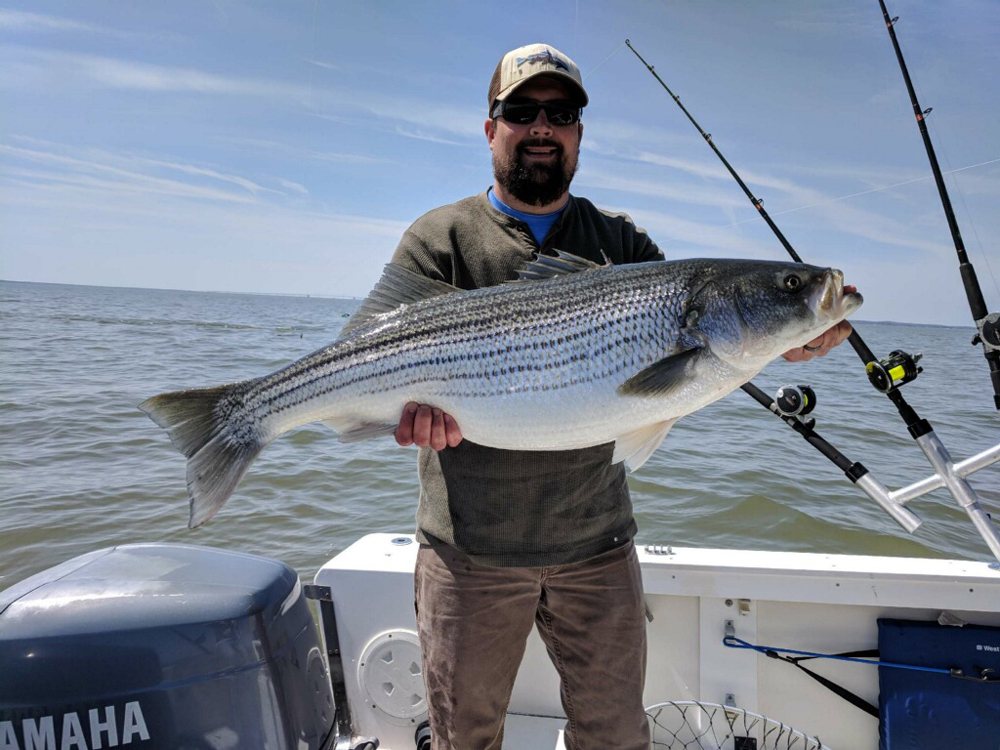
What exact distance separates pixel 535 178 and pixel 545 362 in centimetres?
88

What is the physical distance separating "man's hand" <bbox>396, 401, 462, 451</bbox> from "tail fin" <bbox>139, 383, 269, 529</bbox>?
65cm

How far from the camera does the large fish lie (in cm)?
260

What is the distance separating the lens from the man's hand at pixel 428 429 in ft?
8.59

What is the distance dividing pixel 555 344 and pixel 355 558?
70.7 inches

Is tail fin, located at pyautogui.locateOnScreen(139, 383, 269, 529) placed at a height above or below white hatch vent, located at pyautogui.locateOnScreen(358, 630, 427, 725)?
above

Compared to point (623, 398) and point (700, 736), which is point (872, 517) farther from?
point (623, 398)

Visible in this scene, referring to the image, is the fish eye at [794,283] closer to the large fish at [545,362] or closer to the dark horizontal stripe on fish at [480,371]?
the large fish at [545,362]

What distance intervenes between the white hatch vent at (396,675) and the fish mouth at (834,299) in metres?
2.51

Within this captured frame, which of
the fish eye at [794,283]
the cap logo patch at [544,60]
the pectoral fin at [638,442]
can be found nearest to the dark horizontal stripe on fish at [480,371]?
the pectoral fin at [638,442]

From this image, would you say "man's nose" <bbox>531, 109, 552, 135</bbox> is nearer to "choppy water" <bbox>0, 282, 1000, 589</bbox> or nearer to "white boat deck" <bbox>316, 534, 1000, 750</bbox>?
"white boat deck" <bbox>316, 534, 1000, 750</bbox>

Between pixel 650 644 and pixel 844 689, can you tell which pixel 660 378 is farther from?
pixel 844 689

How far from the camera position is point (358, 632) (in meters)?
3.54

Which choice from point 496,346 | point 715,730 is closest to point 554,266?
point 496,346

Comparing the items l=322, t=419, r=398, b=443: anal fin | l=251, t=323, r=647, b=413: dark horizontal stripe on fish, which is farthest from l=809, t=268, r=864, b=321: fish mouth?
l=322, t=419, r=398, b=443: anal fin
